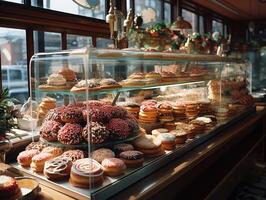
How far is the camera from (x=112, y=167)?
5.28ft

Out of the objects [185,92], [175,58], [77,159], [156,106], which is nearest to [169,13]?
[185,92]

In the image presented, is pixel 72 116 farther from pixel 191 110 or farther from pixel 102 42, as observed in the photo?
pixel 102 42

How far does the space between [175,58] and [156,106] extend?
0.52 metres

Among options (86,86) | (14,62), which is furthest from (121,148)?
(14,62)

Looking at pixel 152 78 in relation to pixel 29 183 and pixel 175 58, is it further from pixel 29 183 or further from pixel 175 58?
pixel 29 183

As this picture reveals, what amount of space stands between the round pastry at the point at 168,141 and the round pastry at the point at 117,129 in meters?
0.37

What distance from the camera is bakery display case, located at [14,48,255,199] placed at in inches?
62.4

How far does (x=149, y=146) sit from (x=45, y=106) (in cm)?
83

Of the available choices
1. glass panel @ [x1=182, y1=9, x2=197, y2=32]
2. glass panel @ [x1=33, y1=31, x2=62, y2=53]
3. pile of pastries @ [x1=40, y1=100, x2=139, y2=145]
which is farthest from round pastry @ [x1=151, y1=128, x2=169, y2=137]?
glass panel @ [x1=182, y1=9, x2=197, y2=32]

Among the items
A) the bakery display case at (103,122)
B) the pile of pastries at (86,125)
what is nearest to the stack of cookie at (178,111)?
the bakery display case at (103,122)

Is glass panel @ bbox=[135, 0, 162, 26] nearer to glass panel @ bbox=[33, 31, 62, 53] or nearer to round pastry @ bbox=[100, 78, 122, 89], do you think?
glass panel @ bbox=[33, 31, 62, 53]

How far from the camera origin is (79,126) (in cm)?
177

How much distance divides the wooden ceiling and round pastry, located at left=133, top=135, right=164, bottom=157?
5.03 metres

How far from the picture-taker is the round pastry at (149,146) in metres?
1.92
